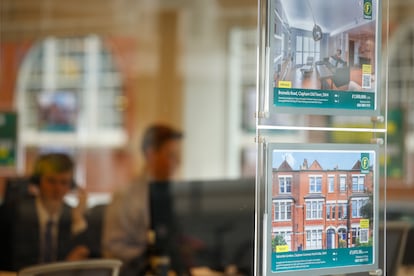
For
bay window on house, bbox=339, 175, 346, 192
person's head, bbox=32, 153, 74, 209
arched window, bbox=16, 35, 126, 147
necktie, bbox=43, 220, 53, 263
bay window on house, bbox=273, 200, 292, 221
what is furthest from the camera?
arched window, bbox=16, 35, 126, 147

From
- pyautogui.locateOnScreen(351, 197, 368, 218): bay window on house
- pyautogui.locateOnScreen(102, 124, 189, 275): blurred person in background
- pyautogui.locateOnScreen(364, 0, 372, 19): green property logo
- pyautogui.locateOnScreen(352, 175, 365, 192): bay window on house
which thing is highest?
pyautogui.locateOnScreen(364, 0, 372, 19): green property logo

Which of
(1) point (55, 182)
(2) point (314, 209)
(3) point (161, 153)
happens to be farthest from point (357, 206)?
(1) point (55, 182)

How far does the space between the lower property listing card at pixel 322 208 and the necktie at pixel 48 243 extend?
9.54ft

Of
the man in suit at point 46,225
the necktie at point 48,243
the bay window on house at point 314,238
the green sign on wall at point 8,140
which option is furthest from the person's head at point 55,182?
the green sign on wall at point 8,140

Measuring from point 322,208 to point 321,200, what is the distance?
26mm

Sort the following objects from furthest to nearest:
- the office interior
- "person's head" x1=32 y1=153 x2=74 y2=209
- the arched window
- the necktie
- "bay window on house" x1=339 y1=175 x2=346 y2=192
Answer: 1. the arched window
2. the office interior
3. "person's head" x1=32 y1=153 x2=74 y2=209
4. the necktie
5. "bay window on house" x1=339 y1=175 x2=346 y2=192

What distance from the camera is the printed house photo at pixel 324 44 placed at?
220 centimetres

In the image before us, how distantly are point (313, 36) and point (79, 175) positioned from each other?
716cm

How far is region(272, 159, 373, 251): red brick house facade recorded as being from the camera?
2182mm

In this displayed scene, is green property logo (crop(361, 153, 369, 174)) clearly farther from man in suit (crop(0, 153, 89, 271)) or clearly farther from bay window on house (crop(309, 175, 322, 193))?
man in suit (crop(0, 153, 89, 271))

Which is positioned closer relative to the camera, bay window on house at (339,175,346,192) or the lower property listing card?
the lower property listing card

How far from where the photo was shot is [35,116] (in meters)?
9.32

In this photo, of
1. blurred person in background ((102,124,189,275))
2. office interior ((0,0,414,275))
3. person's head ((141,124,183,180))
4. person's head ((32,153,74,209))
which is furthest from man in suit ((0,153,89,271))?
office interior ((0,0,414,275))

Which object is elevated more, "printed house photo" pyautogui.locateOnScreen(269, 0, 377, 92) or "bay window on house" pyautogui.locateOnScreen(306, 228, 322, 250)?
"printed house photo" pyautogui.locateOnScreen(269, 0, 377, 92)
